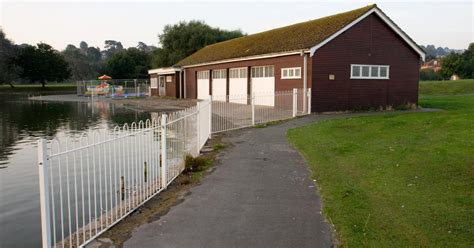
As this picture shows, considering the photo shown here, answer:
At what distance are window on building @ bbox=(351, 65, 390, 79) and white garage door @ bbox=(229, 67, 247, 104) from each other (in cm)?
738

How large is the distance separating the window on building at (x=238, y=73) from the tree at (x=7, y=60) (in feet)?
161

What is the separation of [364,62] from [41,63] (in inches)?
2394

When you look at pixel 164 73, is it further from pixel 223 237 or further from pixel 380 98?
pixel 223 237

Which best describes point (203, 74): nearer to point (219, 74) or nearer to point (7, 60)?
point (219, 74)

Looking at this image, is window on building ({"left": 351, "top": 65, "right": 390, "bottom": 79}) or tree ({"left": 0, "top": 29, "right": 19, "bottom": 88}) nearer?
window on building ({"left": 351, "top": 65, "right": 390, "bottom": 79})

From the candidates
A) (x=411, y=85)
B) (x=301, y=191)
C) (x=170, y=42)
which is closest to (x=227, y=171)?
(x=301, y=191)

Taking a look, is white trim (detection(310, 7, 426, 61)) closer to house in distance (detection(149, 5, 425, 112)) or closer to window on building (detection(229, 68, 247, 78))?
house in distance (detection(149, 5, 425, 112))

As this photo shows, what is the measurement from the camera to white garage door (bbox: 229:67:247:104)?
Answer: 27.0 metres

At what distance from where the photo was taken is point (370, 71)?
2239 centimetres

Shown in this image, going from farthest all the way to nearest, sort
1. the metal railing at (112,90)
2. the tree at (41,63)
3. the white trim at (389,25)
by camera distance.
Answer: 1. the tree at (41,63)
2. the metal railing at (112,90)
3. the white trim at (389,25)

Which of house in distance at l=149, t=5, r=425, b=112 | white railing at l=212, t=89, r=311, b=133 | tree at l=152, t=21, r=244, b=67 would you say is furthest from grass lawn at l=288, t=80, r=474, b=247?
tree at l=152, t=21, r=244, b=67

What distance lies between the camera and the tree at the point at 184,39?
54.3 meters

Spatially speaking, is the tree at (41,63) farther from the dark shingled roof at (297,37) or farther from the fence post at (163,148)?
the fence post at (163,148)

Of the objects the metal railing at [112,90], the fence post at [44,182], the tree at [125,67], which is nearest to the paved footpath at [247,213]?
the fence post at [44,182]
